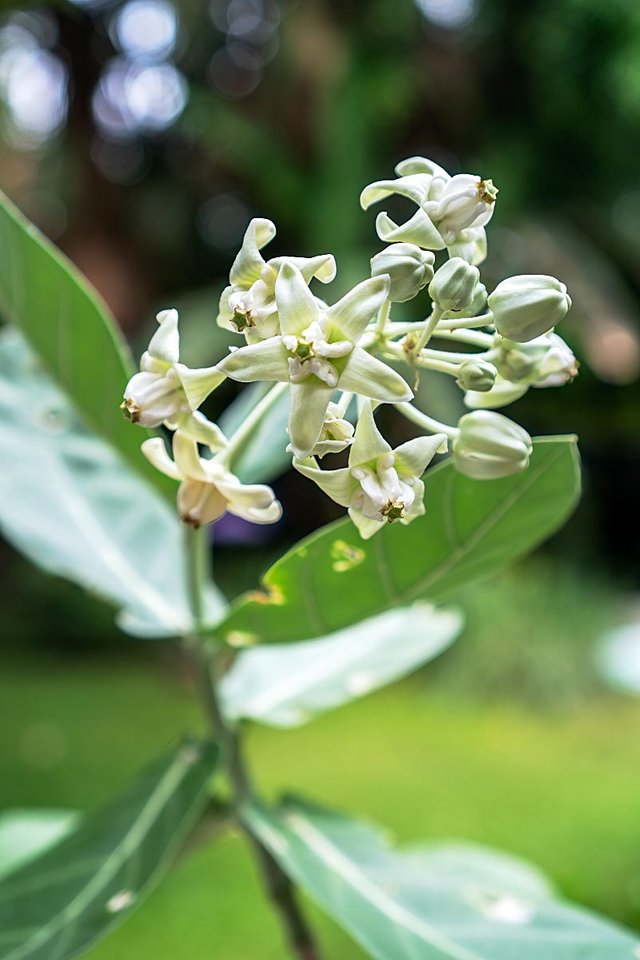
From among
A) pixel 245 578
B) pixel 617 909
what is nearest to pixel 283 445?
pixel 617 909

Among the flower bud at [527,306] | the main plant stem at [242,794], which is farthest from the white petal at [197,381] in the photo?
the main plant stem at [242,794]

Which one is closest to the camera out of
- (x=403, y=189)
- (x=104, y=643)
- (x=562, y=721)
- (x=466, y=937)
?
(x=403, y=189)

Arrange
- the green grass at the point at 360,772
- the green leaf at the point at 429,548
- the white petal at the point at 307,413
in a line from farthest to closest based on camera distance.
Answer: the green grass at the point at 360,772 → the green leaf at the point at 429,548 → the white petal at the point at 307,413

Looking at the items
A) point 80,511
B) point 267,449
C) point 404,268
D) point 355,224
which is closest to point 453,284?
point 404,268

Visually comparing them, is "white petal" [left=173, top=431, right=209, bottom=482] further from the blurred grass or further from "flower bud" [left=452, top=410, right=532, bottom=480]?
the blurred grass

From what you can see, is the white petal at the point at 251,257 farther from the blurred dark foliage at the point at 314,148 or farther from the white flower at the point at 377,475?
the blurred dark foliage at the point at 314,148

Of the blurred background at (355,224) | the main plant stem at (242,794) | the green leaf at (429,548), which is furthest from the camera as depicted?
the blurred background at (355,224)

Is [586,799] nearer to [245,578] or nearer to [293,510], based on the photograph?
[245,578]
